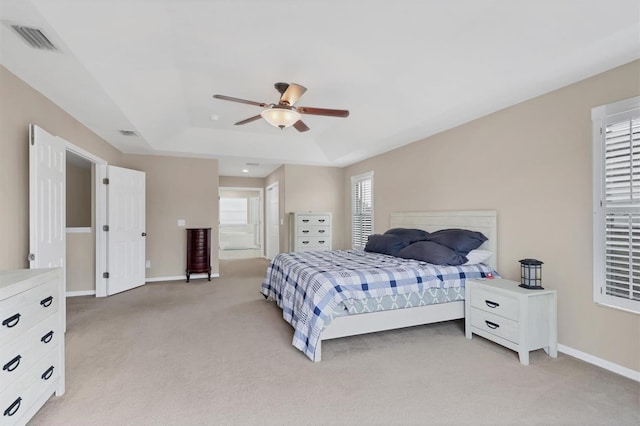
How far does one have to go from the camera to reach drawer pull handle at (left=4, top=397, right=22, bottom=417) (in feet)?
5.01

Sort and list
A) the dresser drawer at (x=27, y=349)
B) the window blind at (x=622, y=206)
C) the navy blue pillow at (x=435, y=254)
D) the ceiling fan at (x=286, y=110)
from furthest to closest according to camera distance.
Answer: the navy blue pillow at (x=435, y=254) → the ceiling fan at (x=286, y=110) → the window blind at (x=622, y=206) → the dresser drawer at (x=27, y=349)

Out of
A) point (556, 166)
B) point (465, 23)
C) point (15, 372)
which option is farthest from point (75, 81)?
point (556, 166)

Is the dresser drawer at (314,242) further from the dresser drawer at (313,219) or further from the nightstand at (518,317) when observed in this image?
the nightstand at (518,317)

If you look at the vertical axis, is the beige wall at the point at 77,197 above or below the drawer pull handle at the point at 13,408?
above

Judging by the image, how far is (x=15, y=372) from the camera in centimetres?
161

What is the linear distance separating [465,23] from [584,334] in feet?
8.76

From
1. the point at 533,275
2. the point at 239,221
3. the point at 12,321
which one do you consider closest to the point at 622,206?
the point at 533,275

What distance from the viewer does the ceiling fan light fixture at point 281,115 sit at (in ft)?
9.80

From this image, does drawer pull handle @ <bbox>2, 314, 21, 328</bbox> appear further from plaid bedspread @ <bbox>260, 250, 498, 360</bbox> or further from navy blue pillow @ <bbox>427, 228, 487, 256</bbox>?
navy blue pillow @ <bbox>427, 228, 487, 256</bbox>

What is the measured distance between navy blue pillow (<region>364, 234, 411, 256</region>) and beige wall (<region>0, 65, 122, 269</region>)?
12.1 ft

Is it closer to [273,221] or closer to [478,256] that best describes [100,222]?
[273,221]

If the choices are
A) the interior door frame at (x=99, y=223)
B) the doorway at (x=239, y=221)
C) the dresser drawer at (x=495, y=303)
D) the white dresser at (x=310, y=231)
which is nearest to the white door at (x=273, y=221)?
the white dresser at (x=310, y=231)

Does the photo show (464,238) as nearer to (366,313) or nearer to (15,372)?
(366,313)

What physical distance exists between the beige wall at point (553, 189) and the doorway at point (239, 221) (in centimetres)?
777
